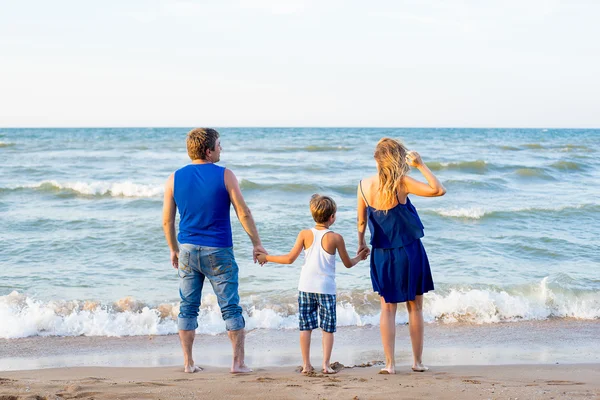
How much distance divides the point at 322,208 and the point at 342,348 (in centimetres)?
167


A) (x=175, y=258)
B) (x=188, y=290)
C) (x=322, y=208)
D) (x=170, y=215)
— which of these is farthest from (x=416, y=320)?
(x=170, y=215)

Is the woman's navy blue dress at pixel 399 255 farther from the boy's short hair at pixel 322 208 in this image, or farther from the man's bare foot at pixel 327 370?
the man's bare foot at pixel 327 370

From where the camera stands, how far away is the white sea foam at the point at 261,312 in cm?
596

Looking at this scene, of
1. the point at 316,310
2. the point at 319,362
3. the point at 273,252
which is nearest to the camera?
the point at 316,310

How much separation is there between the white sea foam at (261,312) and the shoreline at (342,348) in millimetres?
168

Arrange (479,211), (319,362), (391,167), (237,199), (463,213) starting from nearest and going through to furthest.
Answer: (237,199) → (391,167) → (319,362) → (463,213) → (479,211)

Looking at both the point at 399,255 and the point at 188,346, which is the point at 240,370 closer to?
the point at 188,346

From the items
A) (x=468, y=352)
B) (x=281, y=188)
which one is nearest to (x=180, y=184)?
(x=468, y=352)

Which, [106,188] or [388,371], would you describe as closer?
[388,371]

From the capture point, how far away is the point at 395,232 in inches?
171

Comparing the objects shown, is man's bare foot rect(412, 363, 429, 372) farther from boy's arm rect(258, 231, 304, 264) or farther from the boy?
boy's arm rect(258, 231, 304, 264)

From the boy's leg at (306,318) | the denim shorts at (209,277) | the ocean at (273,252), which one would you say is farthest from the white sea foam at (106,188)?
the boy's leg at (306,318)

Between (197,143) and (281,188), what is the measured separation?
37.0 ft

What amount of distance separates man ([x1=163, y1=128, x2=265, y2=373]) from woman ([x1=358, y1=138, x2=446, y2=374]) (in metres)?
0.89
